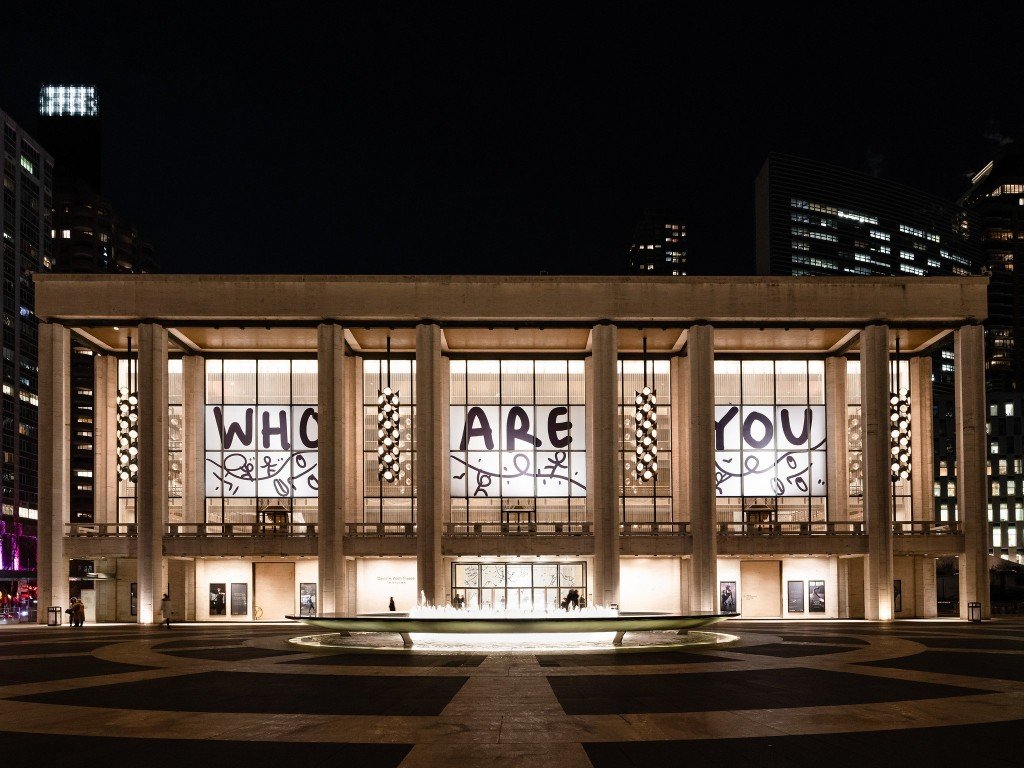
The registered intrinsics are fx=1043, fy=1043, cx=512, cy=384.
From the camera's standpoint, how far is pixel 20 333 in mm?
160750

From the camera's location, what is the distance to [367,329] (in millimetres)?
56062

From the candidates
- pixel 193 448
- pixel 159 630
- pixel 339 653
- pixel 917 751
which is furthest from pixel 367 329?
pixel 917 751

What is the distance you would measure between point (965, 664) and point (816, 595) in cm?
3091

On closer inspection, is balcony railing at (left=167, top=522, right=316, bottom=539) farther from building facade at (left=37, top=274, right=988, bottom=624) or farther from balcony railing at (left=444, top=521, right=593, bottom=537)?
balcony railing at (left=444, top=521, right=593, bottom=537)

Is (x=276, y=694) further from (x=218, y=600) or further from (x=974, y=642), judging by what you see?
(x=218, y=600)

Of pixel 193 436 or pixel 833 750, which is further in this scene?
pixel 193 436

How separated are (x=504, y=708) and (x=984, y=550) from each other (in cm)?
4230

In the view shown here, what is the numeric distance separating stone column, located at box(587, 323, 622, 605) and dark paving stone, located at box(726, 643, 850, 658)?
18.2 meters

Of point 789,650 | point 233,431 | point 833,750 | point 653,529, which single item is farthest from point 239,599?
point 833,750

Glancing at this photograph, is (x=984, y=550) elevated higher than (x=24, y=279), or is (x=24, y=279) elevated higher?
(x=24, y=279)

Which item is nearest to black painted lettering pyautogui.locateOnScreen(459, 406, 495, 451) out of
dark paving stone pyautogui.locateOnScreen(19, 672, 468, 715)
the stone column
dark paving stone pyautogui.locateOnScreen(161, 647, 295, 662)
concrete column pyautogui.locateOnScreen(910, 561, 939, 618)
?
the stone column

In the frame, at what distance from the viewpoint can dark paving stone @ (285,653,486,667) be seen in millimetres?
28359

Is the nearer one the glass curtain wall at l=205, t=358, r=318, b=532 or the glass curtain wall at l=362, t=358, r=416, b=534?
the glass curtain wall at l=205, t=358, r=318, b=532

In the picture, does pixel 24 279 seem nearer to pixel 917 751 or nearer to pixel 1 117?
pixel 1 117
